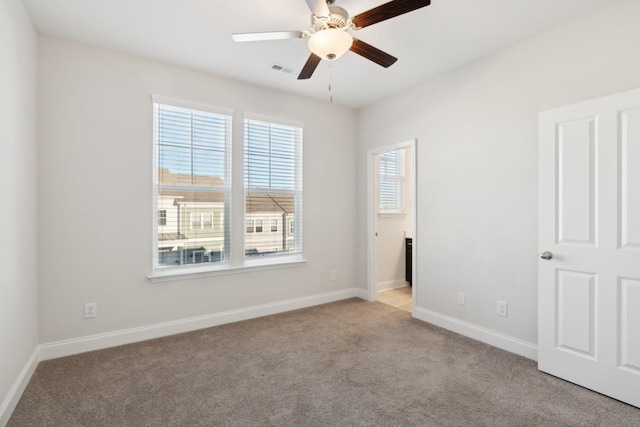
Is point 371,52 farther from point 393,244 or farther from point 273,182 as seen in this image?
point 393,244

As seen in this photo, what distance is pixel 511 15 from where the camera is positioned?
2424 millimetres

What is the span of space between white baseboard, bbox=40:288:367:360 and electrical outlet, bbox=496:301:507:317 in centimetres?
205

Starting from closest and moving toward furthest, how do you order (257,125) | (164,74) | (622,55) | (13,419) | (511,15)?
(13,419) → (622,55) → (511,15) → (164,74) → (257,125)

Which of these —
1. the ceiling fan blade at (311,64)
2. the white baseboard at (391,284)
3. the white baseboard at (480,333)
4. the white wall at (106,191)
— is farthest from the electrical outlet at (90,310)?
the white baseboard at (391,284)

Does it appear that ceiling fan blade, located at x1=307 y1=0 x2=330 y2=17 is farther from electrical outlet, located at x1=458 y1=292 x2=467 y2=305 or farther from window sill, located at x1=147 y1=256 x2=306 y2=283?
electrical outlet, located at x1=458 y1=292 x2=467 y2=305

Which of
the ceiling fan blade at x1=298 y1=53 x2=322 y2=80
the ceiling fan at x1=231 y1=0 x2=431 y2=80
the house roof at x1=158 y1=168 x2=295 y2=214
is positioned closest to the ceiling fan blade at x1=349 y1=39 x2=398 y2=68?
the ceiling fan at x1=231 y1=0 x2=431 y2=80

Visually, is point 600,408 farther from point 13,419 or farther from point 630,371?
point 13,419

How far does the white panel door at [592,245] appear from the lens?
6.84 ft

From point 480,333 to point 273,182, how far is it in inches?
108

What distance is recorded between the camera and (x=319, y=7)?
1932 mm

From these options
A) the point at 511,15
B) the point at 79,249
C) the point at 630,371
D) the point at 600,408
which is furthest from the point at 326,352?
the point at 511,15

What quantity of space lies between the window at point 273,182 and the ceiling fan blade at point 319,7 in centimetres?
198

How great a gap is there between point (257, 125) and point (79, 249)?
2.18 meters

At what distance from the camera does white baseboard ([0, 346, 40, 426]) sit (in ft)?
6.24
